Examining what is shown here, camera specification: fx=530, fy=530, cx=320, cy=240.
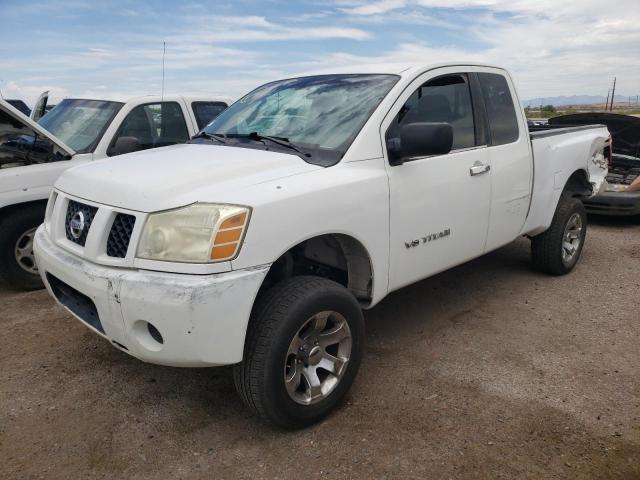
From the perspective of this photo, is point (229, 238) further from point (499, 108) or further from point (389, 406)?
point (499, 108)

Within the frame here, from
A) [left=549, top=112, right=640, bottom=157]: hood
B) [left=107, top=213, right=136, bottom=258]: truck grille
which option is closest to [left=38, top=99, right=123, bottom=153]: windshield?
[left=107, top=213, right=136, bottom=258]: truck grille

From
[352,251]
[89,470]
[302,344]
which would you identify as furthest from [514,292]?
[89,470]

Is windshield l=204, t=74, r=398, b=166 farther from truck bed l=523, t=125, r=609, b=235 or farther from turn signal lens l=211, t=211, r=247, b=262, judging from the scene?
truck bed l=523, t=125, r=609, b=235

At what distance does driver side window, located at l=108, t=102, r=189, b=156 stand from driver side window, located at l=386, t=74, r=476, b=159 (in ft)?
10.0

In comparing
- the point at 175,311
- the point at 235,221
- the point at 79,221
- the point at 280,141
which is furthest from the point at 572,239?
the point at 79,221

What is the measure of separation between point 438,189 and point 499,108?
4.08 ft

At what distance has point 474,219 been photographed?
3.69m

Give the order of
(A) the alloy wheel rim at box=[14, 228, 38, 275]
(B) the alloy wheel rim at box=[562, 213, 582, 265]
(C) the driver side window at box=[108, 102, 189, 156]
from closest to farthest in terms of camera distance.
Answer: (A) the alloy wheel rim at box=[14, 228, 38, 275]
(B) the alloy wheel rim at box=[562, 213, 582, 265]
(C) the driver side window at box=[108, 102, 189, 156]

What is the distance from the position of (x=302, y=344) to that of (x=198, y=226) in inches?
32.8

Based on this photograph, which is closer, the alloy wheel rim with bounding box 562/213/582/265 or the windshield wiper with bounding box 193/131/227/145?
the windshield wiper with bounding box 193/131/227/145

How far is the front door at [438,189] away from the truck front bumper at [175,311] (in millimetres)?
1095

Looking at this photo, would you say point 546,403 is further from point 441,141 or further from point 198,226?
point 198,226

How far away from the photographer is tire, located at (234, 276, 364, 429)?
8.13 feet

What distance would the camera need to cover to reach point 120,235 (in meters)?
2.49
